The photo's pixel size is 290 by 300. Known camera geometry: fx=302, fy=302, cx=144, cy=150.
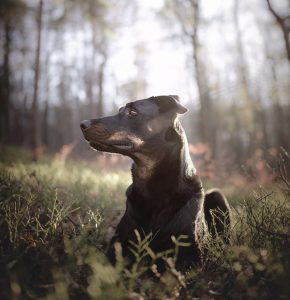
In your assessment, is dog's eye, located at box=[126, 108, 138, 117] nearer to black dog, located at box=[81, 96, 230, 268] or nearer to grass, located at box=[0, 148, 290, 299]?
black dog, located at box=[81, 96, 230, 268]

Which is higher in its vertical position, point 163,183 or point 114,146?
point 114,146

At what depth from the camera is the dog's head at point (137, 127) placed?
121 inches

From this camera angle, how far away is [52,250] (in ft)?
8.02

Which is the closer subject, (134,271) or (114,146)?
(134,271)

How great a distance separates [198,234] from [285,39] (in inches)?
237

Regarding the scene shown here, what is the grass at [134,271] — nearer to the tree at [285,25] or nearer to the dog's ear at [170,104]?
the dog's ear at [170,104]

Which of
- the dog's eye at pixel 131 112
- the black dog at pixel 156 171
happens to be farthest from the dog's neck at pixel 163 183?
the dog's eye at pixel 131 112

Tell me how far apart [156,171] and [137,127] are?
518mm

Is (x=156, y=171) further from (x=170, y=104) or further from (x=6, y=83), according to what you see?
(x=6, y=83)

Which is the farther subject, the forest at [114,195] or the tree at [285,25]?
the tree at [285,25]

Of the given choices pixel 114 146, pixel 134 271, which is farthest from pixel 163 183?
pixel 134 271

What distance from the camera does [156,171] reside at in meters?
3.25

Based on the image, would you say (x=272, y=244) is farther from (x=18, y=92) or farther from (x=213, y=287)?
(x=18, y=92)

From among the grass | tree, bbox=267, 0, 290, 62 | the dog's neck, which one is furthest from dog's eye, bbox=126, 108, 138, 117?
tree, bbox=267, 0, 290, 62
